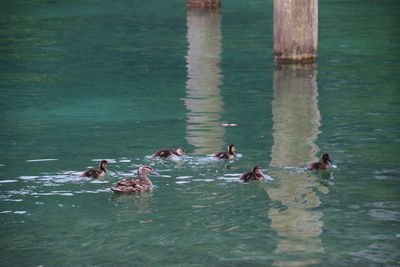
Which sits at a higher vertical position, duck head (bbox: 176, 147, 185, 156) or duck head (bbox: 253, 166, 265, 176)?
duck head (bbox: 253, 166, 265, 176)

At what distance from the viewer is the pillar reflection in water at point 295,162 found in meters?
10.2

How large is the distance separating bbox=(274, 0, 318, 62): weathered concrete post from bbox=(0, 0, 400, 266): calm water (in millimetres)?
533

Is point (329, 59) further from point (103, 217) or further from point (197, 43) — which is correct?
point (103, 217)

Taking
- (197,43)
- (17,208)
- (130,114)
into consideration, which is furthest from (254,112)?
(197,43)

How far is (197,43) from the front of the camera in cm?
2791

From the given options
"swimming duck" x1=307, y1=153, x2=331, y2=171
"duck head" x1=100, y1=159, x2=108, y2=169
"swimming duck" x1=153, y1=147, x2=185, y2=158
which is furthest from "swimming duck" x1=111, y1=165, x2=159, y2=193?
"swimming duck" x1=307, y1=153, x2=331, y2=171

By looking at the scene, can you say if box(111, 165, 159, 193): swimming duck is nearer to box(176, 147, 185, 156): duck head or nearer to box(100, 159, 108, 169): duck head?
box(100, 159, 108, 169): duck head

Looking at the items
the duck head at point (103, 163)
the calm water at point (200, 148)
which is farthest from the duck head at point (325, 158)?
the duck head at point (103, 163)

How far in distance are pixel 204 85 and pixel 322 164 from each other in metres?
8.13

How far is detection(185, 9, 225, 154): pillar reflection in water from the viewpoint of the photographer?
606 inches

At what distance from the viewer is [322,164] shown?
42.3ft

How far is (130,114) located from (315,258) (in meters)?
8.52

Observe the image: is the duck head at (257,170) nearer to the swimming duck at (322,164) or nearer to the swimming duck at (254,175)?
the swimming duck at (254,175)

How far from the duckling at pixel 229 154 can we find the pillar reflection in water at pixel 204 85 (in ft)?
1.93
